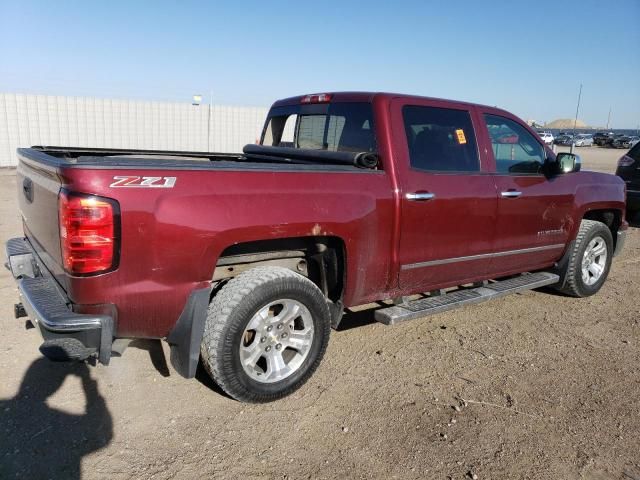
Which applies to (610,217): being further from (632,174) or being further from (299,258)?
(632,174)

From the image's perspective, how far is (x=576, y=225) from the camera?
509 centimetres

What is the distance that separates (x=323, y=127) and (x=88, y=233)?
2.26 m

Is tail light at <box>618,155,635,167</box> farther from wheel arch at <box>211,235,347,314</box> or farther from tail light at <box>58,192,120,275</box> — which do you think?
tail light at <box>58,192,120,275</box>

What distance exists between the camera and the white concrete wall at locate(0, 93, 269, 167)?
15375mm

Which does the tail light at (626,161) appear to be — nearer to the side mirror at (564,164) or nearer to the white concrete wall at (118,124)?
the side mirror at (564,164)

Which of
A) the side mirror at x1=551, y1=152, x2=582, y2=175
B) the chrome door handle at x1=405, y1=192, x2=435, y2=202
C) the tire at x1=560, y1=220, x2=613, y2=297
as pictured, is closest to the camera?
the chrome door handle at x1=405, y1=192, x2=435, y2=202

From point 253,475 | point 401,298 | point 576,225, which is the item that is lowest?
point 253,475

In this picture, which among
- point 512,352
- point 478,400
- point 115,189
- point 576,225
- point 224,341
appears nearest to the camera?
point 115,189

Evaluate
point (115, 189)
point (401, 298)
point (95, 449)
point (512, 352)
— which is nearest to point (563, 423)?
point (512, 352)

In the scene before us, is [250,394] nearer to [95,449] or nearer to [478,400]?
[95,449]

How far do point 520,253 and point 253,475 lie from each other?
10.5 ft

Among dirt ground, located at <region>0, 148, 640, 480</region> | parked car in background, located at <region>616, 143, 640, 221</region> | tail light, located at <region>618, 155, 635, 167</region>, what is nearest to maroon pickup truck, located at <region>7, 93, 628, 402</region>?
dirt ground, located at <region>0, 148, 640, 480</region>

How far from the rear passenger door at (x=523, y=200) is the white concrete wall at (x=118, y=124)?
13.5 meters

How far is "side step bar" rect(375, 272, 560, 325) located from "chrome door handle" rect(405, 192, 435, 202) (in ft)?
2.66
